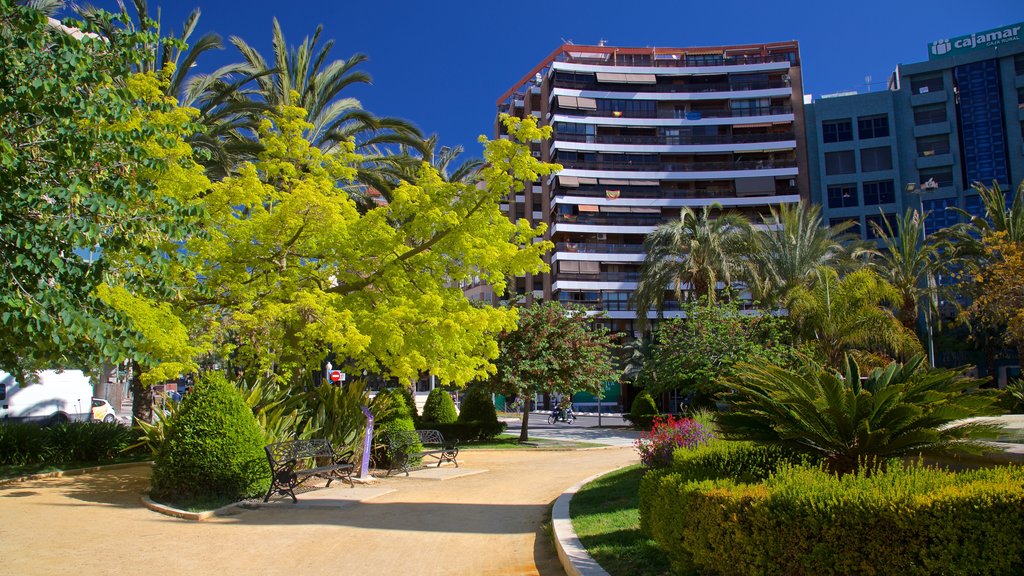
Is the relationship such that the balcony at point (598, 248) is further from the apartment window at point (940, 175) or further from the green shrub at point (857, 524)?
the green shrub at point (857, 524)

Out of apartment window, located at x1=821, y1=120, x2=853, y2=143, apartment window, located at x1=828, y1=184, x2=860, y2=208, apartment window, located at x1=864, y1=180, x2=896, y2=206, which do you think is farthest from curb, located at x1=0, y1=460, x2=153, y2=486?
apartment window, located at x1=821, y1=120, x2=853, y2=143

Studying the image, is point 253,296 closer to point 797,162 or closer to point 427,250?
point 427,250

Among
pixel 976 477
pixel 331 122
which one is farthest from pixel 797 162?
pixel 976 477

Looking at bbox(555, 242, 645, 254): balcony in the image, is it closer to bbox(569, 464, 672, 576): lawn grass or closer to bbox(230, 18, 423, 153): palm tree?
bbox(230, 18, 423, 153): palm tree

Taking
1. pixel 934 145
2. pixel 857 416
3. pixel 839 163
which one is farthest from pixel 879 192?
pixel 857 416

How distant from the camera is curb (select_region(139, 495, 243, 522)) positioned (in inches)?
412

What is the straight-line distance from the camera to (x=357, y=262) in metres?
14.6

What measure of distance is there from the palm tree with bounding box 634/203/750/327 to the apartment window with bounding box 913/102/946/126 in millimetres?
31515

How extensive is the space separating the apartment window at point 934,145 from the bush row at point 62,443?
60059 mm

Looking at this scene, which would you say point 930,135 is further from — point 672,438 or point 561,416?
point 672,438

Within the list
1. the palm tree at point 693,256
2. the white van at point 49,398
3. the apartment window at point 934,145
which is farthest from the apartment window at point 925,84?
the white van at point 49,398

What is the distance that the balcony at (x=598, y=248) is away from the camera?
6041 centimetres

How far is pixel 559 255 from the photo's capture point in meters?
60.1

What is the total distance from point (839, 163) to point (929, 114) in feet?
24.4
